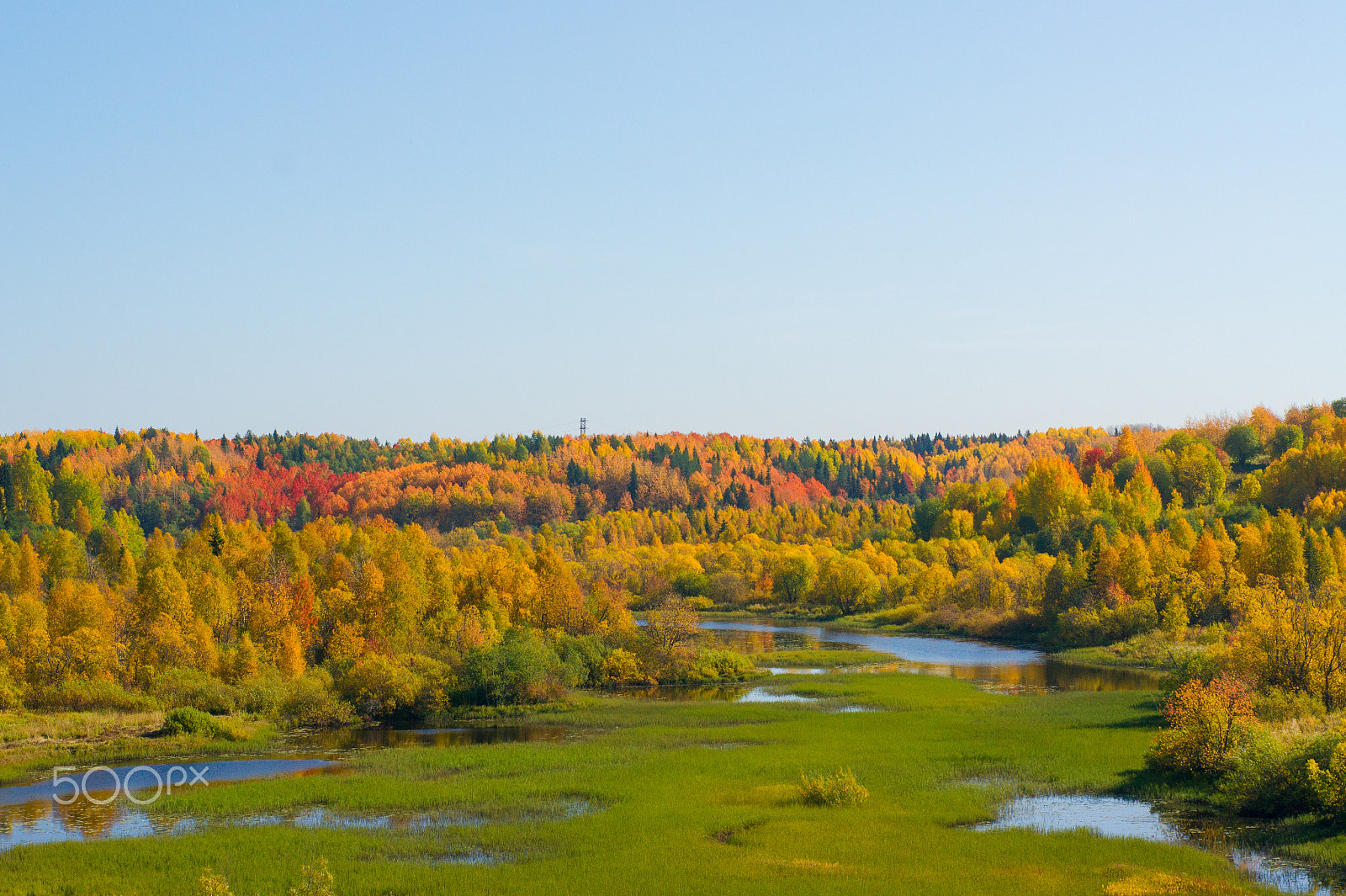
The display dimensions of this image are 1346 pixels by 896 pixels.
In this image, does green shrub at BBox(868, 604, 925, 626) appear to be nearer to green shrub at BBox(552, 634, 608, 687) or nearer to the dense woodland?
the dense woodland

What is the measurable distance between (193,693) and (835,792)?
137 ft

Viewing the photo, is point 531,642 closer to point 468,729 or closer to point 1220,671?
point 468,729

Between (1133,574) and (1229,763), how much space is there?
76.1m

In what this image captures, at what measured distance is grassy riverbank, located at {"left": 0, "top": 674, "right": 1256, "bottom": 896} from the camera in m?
34.8

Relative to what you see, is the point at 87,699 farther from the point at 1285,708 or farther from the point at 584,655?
the point at 1285,708

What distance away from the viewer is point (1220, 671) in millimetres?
59281

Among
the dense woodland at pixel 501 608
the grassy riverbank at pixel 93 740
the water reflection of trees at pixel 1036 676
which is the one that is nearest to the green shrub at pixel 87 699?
the dense woodland at pixel 501 608

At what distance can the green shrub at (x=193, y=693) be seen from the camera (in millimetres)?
67312

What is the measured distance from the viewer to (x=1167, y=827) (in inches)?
1604

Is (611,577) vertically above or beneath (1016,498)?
beneath

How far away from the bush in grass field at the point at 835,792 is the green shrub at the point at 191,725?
32.8m

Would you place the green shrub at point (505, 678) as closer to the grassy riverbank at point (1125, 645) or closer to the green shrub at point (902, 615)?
the grassy riverbank at point (1125, 645)

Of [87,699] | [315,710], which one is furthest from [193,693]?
[315,710]

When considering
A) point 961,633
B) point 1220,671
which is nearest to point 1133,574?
point 961,633
